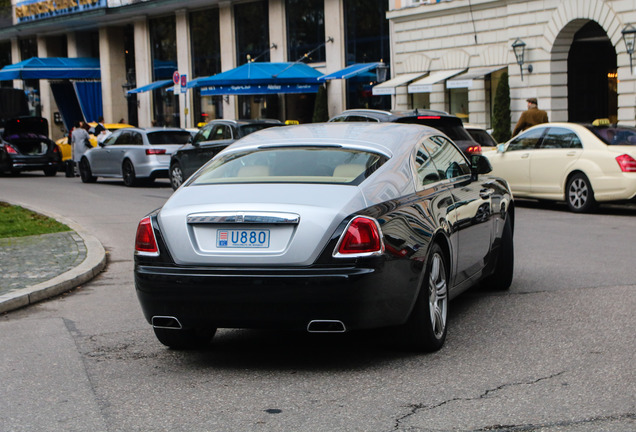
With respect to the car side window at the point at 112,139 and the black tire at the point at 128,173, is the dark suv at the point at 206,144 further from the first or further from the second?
the car side window at the point at 112,139

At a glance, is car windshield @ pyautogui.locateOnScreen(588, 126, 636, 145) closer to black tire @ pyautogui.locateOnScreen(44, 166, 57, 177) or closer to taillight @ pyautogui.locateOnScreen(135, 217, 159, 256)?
taillight @ pyautogui.locateOnScreen(135, 217, 159, 256)

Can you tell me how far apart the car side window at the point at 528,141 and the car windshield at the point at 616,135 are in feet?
3.68

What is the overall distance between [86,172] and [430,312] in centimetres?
2186

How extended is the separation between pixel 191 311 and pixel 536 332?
2.53 meters

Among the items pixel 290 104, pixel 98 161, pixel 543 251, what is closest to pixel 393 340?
pixel 543 251

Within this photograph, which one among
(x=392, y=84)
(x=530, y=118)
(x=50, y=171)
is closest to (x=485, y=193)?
(x=530, y=118)

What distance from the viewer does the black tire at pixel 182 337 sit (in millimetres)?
6562

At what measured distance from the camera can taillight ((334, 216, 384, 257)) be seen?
18.8 ft

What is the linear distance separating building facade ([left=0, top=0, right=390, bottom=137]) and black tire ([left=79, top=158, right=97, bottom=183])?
459 cm

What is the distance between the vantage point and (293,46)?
1570 inches

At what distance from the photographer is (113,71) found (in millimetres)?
51531

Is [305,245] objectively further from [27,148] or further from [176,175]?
[27,148]

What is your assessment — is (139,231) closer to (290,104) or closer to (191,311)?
(191,311)

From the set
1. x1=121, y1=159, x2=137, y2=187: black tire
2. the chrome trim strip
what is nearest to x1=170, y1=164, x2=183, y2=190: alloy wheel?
x1=121, y1=159, x2=137, y2=187: black tire
